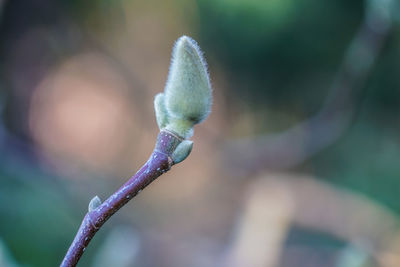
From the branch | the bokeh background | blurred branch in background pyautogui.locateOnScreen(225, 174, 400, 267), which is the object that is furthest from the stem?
the bokeh background

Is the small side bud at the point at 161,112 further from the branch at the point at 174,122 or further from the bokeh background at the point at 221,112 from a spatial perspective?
the bokeh background at the point at 221,112

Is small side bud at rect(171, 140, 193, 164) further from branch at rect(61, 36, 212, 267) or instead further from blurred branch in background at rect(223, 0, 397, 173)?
blurred branch in background at rect(223, 0, 397, 173)

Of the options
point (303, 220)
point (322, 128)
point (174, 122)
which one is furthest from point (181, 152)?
point (322, 128)

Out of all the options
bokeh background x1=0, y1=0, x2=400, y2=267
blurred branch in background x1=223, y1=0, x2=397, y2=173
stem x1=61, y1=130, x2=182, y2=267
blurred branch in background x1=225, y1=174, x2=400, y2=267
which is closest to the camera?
stem x1=61, y1=130, x2=182, y2=267

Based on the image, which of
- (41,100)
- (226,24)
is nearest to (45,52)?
(41,100)

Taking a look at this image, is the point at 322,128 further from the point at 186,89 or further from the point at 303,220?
the point at 186,89

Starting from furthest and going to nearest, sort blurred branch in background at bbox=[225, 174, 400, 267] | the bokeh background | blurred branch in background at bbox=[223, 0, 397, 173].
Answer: blurred branch in background at bbox=[223, 0, 397, 173]
the bokeh background
blurred branch in background at bbox=[225, 174, 400, 267]

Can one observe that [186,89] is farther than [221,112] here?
No
